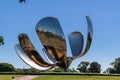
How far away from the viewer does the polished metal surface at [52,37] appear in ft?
63.3

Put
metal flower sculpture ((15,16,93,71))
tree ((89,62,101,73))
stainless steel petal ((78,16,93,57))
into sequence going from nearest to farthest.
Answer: stainless steel petal ((78,16,93,57))
metal flower sculpture ((15,16,93,71))
tree ((89,62,101,73))

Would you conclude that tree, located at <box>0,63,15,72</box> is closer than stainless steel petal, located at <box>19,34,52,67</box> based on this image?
No

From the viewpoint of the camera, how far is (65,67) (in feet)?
61.6

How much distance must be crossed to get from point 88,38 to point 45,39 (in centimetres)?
278

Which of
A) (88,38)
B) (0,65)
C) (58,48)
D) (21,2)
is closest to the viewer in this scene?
(21,2)

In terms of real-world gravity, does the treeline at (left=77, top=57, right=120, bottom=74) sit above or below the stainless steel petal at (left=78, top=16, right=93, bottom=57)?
above

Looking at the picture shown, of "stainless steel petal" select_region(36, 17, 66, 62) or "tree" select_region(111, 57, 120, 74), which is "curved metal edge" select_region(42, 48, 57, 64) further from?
"tree" select_region(111, 57, 120, 74)

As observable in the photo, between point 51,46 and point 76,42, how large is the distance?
1.43 m

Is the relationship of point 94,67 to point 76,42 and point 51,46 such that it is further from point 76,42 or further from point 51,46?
point 51,46

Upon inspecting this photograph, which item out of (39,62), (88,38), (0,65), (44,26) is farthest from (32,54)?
(0,65)

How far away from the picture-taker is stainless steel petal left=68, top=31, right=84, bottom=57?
750 inches

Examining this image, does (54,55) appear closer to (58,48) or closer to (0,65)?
(58,48)

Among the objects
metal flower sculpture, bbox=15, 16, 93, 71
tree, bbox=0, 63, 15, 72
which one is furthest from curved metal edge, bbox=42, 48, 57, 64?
tree, bbox=0, 63, 15, 72

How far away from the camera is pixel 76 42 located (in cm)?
1959
